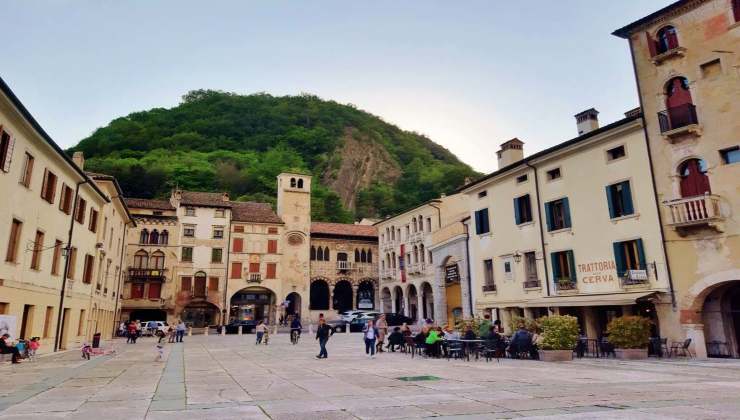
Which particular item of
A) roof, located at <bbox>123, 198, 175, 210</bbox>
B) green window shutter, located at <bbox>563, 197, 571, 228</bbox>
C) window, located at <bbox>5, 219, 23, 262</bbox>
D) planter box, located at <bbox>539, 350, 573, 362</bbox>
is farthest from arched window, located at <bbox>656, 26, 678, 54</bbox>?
roof, located at <bbox>123, 198, 175, 210</bbox>

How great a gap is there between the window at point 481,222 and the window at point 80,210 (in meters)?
22.6

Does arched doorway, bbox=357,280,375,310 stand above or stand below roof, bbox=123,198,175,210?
below

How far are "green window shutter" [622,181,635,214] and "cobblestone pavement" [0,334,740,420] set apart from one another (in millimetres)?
7007

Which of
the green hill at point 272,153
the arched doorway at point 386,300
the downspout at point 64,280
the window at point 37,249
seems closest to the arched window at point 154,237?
the green hill at point 272,153

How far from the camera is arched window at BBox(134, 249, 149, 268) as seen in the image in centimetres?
4703

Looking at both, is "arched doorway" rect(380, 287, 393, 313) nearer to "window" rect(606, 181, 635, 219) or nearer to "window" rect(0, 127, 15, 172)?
"window" rect(606, 181, 635, 219)

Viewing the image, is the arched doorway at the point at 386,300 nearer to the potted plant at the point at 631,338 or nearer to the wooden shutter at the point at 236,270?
the wooden shutter at the point at 236,270

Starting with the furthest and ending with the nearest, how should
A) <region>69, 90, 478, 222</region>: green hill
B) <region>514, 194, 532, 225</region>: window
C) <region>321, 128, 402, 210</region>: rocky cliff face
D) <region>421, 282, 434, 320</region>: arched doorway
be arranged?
<region>321, 128, 402, 210</region>: rocky cliff face
<region>69, 90, 478, 222</region>: green hill
<region>421, 282, 434, 320</region>: arched doorway
<region>514, 194, 532, 225</region>: window

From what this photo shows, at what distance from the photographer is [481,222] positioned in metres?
29.1

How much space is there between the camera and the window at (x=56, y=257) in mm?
21594

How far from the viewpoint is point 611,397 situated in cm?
855

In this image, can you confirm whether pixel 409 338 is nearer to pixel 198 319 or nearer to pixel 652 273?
pixel 652 273

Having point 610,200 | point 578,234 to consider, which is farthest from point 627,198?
point 578,234

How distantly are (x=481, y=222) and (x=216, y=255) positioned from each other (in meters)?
31.8
